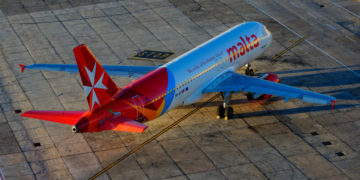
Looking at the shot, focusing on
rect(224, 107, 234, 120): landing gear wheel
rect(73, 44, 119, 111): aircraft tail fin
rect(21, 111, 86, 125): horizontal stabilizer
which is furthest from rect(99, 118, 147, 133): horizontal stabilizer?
rect(224, 107, 234, 120): landing gear wheel

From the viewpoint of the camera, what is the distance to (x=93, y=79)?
3550 centimetres

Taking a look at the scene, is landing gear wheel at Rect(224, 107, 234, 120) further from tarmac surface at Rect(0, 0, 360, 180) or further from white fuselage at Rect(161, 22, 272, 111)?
white fuselage at Rect(161, 22, 272, 111)

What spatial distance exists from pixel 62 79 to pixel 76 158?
13.4 meters

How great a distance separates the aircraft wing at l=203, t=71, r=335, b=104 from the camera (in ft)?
130

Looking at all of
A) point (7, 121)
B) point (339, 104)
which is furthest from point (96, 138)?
point (339, 104)

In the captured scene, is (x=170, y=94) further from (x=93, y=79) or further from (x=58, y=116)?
(x=58, y=116)

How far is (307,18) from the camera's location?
65438 mm

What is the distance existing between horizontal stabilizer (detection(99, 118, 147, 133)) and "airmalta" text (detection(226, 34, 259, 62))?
554 inches

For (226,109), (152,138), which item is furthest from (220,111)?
(152,138)

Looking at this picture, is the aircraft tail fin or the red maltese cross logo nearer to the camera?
the aircraft tail fin

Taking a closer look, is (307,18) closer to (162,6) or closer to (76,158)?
Result: (162,6)

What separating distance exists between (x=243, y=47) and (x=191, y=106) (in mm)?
7053

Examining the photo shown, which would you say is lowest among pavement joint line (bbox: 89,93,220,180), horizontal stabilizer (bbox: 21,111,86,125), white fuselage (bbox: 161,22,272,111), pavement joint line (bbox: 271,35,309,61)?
pavement joint line (bbox: 89,93,220,180)

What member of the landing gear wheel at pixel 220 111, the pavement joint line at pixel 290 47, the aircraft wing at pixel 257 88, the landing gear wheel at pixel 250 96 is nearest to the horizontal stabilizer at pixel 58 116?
the aircraft wing at pixel 257 88
